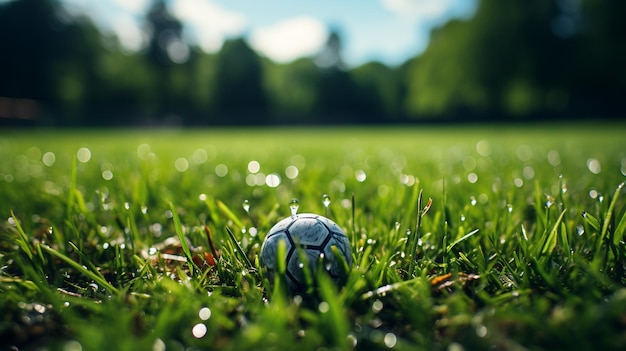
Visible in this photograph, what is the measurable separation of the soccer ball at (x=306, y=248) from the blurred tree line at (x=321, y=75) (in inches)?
1341

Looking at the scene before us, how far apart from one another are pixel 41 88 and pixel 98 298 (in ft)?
157

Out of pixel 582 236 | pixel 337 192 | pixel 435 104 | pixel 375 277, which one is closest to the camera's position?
pixel 375 277

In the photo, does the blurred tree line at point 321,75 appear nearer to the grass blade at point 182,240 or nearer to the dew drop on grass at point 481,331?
the grass blade at point 182,240

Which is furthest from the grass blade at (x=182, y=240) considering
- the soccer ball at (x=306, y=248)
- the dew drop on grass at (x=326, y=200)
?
the dew drop on grass at (x=326, y=200)

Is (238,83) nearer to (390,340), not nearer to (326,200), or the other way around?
(326,200)

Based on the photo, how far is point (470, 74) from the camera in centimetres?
3391

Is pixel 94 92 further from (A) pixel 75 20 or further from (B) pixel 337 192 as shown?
(B) pixel 337 192

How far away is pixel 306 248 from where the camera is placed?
4.25ft

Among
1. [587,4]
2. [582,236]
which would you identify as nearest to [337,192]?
[582,236]

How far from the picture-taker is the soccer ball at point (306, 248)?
1262 mm

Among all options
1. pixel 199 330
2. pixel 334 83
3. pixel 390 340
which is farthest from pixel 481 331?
pixel 334 83

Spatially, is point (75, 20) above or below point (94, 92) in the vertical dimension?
above

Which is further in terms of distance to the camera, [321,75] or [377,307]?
[321,75]

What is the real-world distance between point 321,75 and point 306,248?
5422 centimetres
